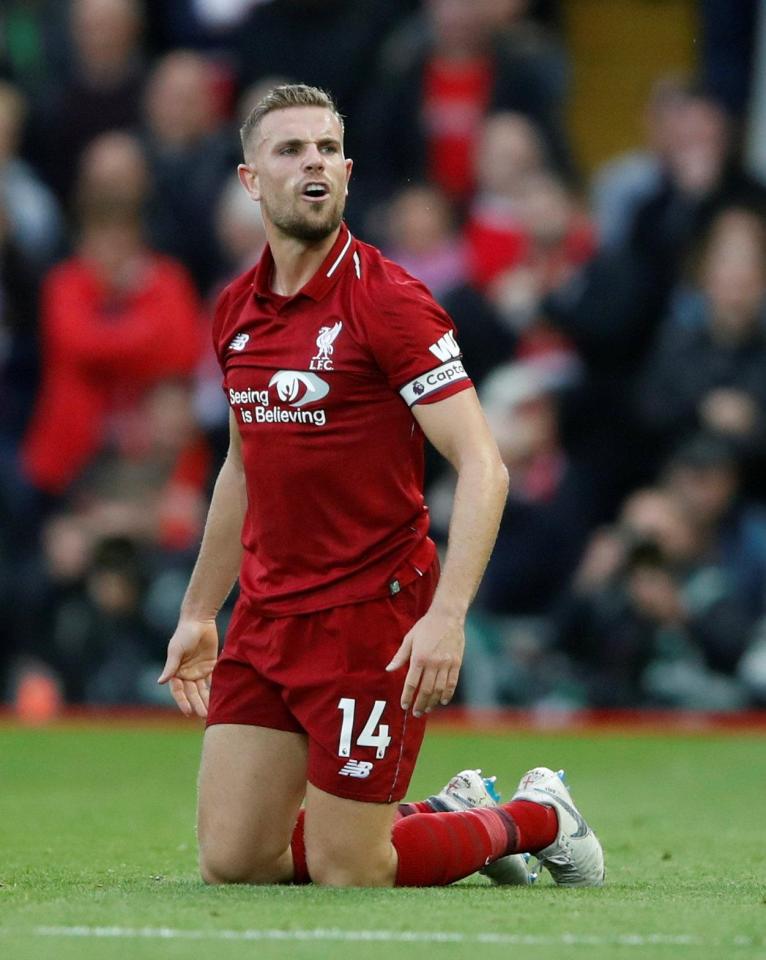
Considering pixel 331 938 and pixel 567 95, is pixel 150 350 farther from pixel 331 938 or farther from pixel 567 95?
pixel 331 938

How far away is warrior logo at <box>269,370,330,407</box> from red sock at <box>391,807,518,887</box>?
4.13 ft

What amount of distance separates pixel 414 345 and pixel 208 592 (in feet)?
3.93

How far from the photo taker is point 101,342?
13555mm

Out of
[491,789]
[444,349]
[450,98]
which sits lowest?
[491,789]

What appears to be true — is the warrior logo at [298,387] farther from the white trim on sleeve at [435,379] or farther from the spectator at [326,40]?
the spectator at [326,40]

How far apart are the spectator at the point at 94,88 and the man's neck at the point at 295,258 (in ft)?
30.0

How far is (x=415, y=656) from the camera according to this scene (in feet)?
17.4

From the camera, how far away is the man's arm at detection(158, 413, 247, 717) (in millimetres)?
6281

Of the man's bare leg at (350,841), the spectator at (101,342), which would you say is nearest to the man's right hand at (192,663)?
the man's bare leg at (350,841)

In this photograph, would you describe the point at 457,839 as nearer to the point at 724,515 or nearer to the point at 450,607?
the point at 450,607

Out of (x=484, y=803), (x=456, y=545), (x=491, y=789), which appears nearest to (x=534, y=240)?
(x=491, y=789)

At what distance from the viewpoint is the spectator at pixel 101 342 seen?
13594 mm

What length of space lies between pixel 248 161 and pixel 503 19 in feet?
26.8

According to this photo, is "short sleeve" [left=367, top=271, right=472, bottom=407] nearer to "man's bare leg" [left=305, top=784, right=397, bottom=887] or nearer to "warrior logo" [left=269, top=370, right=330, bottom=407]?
"warrior logo" [left=269, top=370, right=330, bottom=407]
